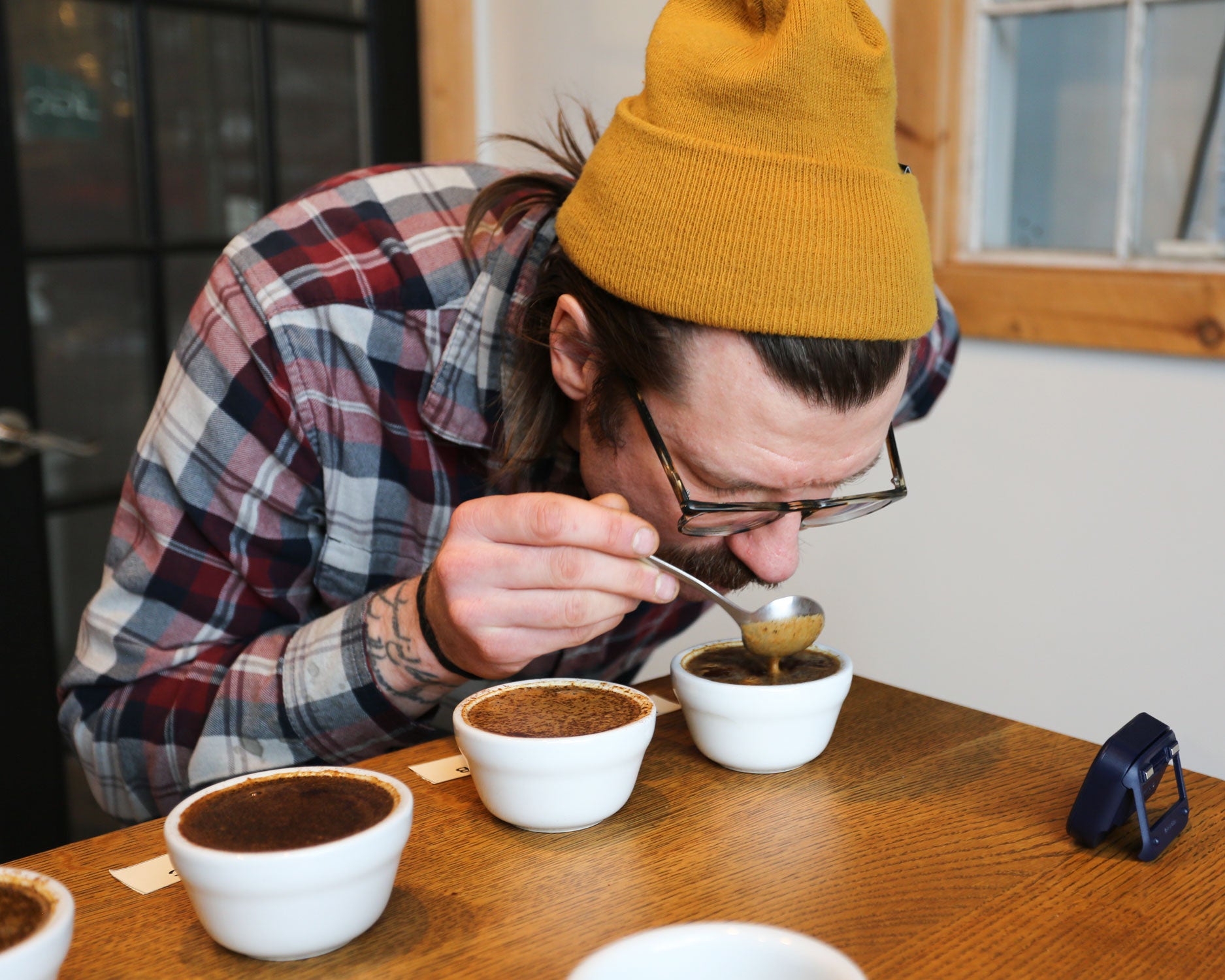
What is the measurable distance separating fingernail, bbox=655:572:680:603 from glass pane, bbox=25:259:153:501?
5.48 ft

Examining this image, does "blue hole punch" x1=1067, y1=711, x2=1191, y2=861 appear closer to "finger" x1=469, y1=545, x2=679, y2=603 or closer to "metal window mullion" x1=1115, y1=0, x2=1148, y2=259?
"finger" x1=469, y1=545, x2=679, y2=603

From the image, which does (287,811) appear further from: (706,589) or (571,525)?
(706,589)

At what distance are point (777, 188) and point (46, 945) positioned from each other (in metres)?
0.74

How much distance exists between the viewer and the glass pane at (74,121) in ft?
6.98

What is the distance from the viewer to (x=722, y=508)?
3.45 ft

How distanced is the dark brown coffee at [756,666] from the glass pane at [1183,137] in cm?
131

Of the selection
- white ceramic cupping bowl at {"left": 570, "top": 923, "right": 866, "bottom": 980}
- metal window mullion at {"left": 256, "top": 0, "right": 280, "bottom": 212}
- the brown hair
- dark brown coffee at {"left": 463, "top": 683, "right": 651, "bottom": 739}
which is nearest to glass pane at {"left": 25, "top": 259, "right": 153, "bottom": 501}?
metal window mullion at {"left": 256, "top": 0, "right": 280, "bottom": 212}

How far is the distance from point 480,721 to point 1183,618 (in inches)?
57.9

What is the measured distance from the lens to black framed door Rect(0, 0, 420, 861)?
214 cm

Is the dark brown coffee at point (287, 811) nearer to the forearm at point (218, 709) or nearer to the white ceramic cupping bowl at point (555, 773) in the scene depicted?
the white ceramic cupping bowl at point (555, 773)

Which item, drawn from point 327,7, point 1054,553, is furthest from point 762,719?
point 327,7

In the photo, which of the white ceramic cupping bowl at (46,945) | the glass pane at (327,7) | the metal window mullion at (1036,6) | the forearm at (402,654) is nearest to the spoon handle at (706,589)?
the forearm at (402,654)

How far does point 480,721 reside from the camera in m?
0.89

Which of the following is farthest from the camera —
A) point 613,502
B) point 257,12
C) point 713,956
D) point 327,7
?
point 327,7
